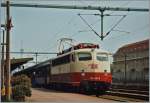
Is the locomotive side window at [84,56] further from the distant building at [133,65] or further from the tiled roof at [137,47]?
the tiled roof at [137,47]

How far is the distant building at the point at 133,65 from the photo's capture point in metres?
67.2

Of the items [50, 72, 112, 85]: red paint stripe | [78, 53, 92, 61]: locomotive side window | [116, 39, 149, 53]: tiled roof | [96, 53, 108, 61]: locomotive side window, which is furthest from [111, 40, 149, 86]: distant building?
[78, 53, 92, 61]: locomotive side window

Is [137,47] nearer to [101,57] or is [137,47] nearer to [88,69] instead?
[101,57]

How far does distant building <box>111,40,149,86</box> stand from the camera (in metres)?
67.2

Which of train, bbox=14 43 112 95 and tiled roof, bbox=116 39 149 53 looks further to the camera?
tiled roof, bbox=116 39 149 53

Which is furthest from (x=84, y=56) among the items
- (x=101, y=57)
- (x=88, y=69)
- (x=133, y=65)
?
(x=133, y=65)

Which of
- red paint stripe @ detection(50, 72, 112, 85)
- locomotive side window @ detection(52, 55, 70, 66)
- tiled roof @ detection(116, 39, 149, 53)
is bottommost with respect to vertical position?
red paint stripe @ detection(50, 72, 112, 85)

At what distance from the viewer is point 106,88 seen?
32188 mm

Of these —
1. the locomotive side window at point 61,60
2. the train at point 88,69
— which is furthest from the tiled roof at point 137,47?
the train at point 88,69

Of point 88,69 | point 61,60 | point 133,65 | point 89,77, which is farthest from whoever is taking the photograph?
point 133,65

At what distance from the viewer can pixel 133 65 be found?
75.1 meters

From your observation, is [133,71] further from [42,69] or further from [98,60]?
[98,60]

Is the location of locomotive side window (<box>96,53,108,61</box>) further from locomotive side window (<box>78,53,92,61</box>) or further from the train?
locomotive side window (<box>78,53,92,61</box>)

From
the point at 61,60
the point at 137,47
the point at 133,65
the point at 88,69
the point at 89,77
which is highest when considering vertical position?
the point at 137,47
